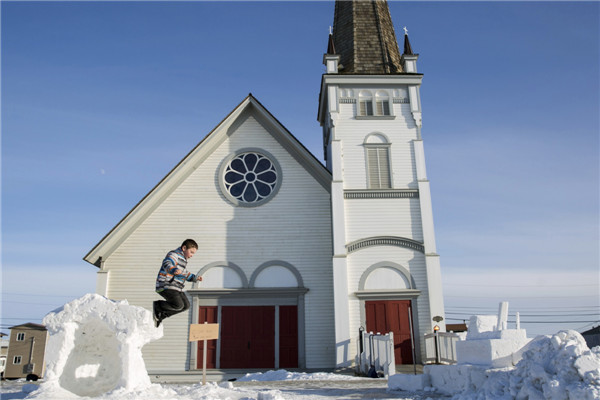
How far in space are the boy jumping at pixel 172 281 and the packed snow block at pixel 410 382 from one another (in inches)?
168

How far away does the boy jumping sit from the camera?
263 inches

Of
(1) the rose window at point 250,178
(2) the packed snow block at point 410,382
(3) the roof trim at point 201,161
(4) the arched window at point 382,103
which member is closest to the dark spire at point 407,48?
(4) the arched window at point 382,103

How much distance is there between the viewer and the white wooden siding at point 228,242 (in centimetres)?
1603

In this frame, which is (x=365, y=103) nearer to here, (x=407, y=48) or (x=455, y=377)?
(x=407, y=48)

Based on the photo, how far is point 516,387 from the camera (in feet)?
18.7

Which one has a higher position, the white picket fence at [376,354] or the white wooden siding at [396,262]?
the white wooden siding at [396,262]

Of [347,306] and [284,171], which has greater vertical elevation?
[284,171]

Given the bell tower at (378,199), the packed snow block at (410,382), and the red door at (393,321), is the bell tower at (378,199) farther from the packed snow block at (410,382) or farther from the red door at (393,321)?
the packed snow block at (410,382)

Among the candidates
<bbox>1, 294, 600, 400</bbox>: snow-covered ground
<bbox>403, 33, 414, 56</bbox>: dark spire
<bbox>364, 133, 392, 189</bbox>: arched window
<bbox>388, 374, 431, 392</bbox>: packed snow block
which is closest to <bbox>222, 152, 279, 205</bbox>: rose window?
→ <bbox>364, 133, 392, 189</bbox>: arched window

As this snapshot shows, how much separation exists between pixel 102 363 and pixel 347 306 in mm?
9961

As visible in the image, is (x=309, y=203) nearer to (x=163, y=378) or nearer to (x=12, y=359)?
(x=163, y=378)

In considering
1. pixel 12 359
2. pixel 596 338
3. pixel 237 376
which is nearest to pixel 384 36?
pixel 237 376

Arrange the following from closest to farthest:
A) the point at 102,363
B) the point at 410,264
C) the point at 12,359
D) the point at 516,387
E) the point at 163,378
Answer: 1. the point at 516,387
2. the point at 102,363
3. the point at 163,378
4. the point at 410,264
5. the point at 12,359

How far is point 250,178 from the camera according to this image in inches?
699
